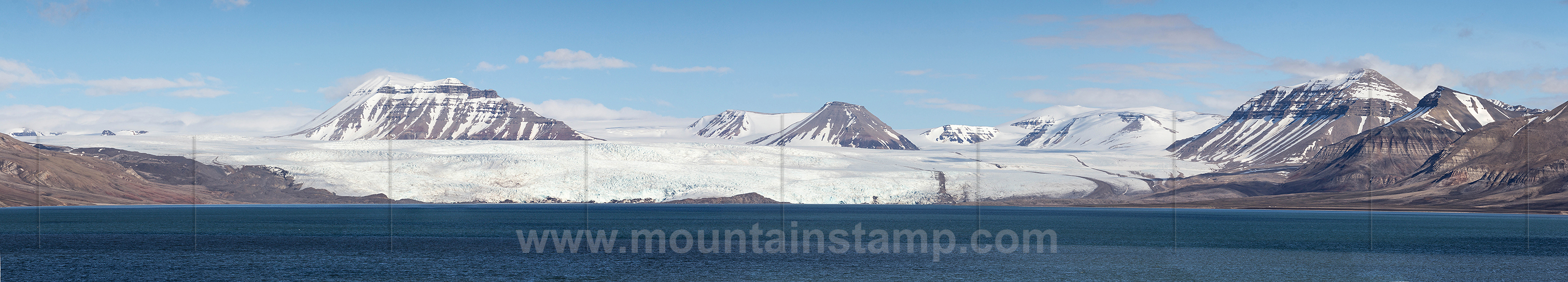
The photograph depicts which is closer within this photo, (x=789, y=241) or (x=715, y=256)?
(x=715, y=256)

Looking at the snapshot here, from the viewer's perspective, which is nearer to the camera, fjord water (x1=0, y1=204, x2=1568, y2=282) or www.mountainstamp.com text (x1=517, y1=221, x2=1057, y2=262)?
fjord water (x1=0, y1=204, x2=1568, y2=282)

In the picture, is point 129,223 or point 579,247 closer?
point 579,247

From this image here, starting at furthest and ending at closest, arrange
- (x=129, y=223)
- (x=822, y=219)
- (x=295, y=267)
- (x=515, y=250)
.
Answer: (x=822, y=219)
(x=129, y=223)
(x=515, y=250)
(x=295, y=267)

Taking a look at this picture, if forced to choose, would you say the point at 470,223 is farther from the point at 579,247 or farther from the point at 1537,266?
the point at 1537,266

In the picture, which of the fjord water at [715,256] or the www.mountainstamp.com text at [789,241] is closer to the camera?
the fjord water at [715,256]

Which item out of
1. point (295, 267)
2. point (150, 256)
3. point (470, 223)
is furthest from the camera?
point (470, 223)

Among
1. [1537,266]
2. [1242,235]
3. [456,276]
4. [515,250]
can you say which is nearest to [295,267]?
[456,276]

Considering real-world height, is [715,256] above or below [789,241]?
above

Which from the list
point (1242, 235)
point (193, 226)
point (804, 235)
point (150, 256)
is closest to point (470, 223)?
point (193, 226)
